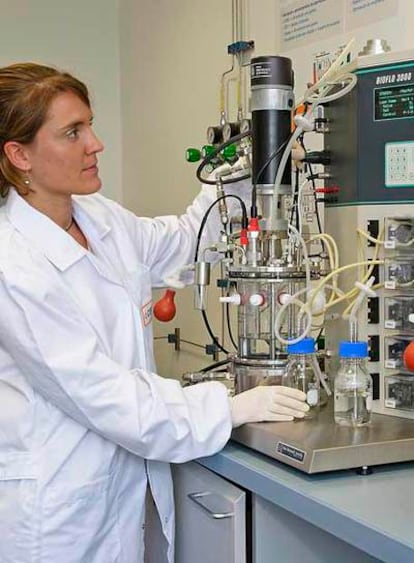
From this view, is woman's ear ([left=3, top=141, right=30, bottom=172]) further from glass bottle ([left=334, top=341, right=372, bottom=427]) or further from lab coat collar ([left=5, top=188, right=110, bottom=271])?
glass bottle ([left=334, top=341, right=372, bottom=427])

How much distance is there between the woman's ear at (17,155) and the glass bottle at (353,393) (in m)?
0.73

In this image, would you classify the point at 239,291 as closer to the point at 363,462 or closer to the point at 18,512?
the point at 363,462

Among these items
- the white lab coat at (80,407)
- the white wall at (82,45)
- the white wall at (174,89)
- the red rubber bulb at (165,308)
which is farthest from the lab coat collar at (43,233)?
the white wall at (82,45)

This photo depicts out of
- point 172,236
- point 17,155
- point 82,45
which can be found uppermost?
point 82,45

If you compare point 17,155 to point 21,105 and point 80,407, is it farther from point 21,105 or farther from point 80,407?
point 80,407

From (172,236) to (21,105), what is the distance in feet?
1.77

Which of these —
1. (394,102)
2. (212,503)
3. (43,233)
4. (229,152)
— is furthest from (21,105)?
(212,503)

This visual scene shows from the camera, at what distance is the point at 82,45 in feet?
12.2

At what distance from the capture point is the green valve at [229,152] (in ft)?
5.73

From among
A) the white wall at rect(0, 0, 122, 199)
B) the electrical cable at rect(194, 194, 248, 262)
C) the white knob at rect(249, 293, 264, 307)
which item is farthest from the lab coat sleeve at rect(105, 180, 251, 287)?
the white wall at rect(0, 0, 122, 199)

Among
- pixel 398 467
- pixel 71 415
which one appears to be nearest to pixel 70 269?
pixel 71 415

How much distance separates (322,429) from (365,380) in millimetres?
153

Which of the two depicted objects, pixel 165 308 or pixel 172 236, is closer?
pixel 165 308

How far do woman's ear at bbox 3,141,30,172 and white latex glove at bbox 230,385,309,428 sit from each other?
635 millimetres
